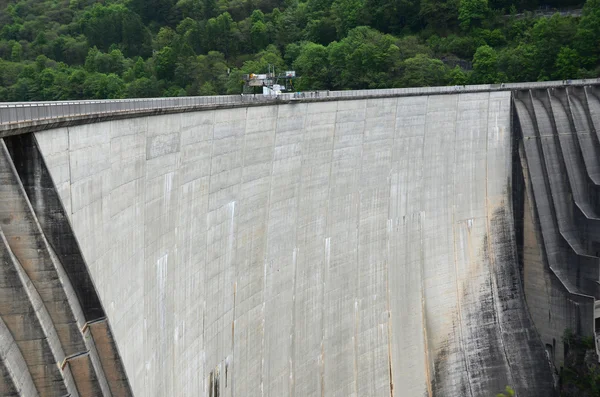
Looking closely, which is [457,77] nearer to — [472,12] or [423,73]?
[423,73]

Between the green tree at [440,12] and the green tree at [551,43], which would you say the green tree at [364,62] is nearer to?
the green tree at [440,12]

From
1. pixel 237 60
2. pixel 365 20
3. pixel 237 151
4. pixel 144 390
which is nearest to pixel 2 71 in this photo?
pixel 237 60

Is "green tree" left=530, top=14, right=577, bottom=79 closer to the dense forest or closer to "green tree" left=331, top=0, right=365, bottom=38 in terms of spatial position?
the dense forest

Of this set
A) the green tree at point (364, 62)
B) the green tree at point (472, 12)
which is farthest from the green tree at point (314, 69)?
the green tree at point (472, 12)

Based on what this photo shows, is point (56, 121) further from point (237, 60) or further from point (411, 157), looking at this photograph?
point (237, 60)

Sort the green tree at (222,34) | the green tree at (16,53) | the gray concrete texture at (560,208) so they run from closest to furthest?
the gray concrete texture at (560,208)
the green tree at (222,34)
the green tree at (16,53)

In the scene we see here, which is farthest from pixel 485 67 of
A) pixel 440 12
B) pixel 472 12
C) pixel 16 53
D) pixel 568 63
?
pixel 16 53
